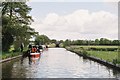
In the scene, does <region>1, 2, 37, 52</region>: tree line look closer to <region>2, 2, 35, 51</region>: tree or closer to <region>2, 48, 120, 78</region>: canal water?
<region>2, 2, 35, 51</region>: tree

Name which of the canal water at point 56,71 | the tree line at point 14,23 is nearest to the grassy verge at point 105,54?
the canal water at point 56,71

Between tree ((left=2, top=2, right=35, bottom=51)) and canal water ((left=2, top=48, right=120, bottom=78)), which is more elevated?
tree ((left=2, top=2, right=35, bottom=51))

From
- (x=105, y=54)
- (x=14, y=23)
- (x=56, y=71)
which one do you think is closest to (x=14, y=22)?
(x=14, y=23)

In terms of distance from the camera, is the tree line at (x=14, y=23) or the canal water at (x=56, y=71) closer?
the canal water at (x=56, y=71)

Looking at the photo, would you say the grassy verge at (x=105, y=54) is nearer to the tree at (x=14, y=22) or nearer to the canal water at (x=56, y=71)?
the canal water at (x=56, y=71)

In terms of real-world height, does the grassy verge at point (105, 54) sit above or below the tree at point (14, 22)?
below

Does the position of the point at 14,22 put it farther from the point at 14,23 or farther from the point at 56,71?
the point at 56,71

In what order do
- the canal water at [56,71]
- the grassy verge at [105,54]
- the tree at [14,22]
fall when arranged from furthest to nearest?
1. the tree at [14,22]
2. the grassy verge at [105,54]
3. the canal water at [56,71]

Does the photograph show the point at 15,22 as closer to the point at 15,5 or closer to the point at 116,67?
the point at 15,5

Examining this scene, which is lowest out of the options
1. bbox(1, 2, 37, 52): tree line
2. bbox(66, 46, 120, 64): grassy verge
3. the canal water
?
the canal water

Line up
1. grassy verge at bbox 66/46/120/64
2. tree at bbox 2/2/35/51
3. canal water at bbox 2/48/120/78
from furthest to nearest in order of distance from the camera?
1. tree at bbox 2/2/35/51
2. grassy verge at bbox 66/46/120/64
3. canal water at bbox 2/48/120/78

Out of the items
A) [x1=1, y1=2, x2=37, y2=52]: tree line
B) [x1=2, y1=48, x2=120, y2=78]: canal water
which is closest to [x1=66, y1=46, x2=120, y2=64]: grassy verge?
[x1=2, y1=48, x2=120, y2=78]: canal water

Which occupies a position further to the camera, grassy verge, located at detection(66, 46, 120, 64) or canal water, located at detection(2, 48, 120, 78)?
grassy verge, located at detection(66, 46, 120, 64)

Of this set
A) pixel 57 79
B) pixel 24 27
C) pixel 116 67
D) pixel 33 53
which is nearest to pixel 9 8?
pixel 24 27
